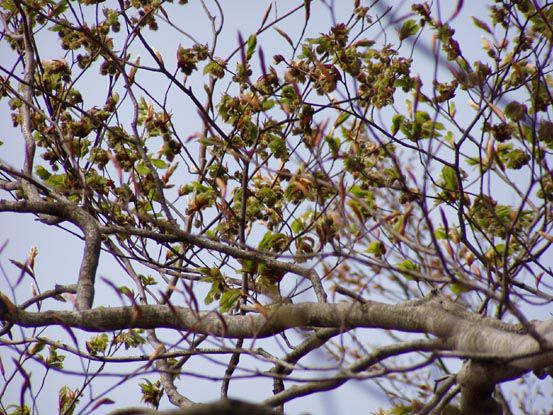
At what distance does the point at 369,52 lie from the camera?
3770 millimetres

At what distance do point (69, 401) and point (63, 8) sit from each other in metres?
2.58

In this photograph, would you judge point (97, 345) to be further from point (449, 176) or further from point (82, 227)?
point (449, 176)

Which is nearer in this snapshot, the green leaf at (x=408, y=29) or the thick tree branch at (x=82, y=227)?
the thick tree branch at (x=82, y=227)

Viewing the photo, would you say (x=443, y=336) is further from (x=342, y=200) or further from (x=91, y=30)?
(x=91, y=30)

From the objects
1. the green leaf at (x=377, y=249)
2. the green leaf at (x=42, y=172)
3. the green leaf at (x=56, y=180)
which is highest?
the green leaf at (x=42, y=172)

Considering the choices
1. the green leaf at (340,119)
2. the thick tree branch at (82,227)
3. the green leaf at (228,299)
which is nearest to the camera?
the thick tree branch at (82,227)

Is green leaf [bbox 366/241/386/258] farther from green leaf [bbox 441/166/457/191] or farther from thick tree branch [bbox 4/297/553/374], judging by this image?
thick tree branch [bbox 4/297/553/374]

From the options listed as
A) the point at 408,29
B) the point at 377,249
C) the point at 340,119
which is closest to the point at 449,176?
the point at 377,249

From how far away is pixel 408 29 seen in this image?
364cm

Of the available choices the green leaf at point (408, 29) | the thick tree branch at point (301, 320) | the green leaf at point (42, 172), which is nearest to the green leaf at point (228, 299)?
the thick tree branch at point (301, 320)

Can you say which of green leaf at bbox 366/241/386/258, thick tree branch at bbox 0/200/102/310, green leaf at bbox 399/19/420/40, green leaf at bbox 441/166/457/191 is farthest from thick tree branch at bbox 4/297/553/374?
green leaf at bbox 399/19/420/40

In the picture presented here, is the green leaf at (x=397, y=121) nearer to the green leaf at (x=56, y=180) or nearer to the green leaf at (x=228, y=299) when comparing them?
the green leaf at (x=228, y=299)

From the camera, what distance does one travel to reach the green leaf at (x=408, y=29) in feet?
11.9

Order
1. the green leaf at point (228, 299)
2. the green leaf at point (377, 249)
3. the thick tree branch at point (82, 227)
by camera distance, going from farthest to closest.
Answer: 1. the green leaf at point (377, 249)
2. the green leaf at point (228, 299)
3. the thick tree branch at point (82, 227)
